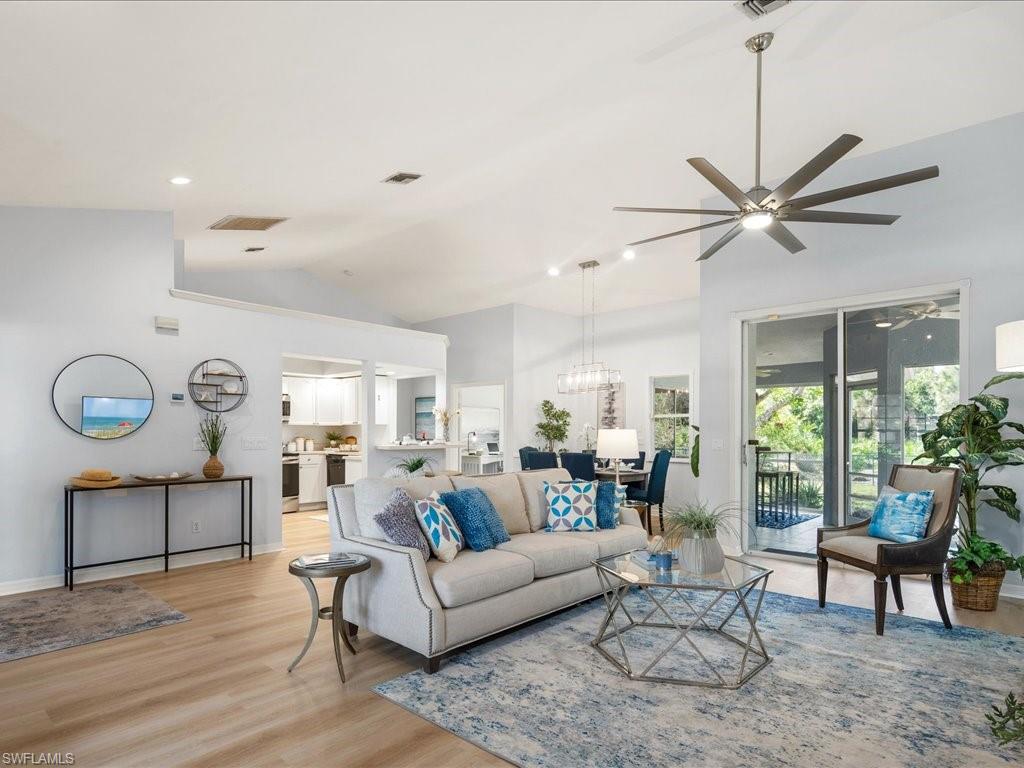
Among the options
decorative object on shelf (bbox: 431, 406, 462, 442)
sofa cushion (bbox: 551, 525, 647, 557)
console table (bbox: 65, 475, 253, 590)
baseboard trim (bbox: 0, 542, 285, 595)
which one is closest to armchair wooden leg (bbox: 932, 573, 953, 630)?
sofa cushion (bbox: 551, 525, 647, 557)

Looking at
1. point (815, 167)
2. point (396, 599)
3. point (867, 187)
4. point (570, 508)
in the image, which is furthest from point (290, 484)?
point (867, 187)

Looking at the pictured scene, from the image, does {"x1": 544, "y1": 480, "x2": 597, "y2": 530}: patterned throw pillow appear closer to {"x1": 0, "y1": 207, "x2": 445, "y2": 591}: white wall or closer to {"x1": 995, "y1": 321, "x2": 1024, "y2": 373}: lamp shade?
{"x1": 995, "y1": 321, "x2": 1024, "y2": 373}: lamp shade

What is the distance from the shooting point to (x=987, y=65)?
3.93 m

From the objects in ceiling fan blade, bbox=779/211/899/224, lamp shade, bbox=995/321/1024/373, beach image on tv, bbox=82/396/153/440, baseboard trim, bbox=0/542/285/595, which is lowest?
baseboard trim, bbox=0/542/285/595

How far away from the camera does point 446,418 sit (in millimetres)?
8898

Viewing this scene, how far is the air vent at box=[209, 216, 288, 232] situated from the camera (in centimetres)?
563

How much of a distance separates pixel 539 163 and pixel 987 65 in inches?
119

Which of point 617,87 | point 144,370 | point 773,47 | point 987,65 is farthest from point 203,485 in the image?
point 987,65

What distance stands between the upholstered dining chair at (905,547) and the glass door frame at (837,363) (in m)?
0.93

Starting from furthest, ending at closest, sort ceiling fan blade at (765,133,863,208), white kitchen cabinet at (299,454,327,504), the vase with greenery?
1. the vase with greenery
2. white kitchen cabinet at (299,454,327,504)
3. ceiling fan blade at (765,133,863,208)

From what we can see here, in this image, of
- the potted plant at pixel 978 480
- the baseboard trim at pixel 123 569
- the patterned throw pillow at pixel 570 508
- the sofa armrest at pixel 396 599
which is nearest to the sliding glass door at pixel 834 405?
the potted plant at pixel 978 480

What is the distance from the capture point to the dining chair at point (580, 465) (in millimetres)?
6848

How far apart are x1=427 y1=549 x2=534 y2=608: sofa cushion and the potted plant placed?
9.71 feet

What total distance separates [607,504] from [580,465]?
2.29 metres
